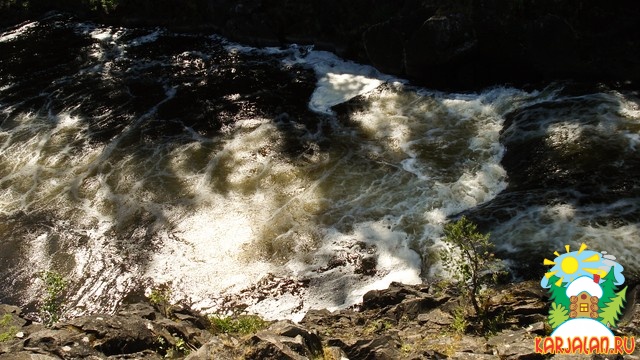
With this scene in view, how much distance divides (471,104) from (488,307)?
9856mm

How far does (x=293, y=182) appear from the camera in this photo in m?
15.2

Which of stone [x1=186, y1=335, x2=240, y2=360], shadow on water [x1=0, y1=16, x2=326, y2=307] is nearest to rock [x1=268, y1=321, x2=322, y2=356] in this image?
stone [x1=186, y1=335, x2=240, y2=360]

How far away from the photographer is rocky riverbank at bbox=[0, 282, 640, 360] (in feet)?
25.2

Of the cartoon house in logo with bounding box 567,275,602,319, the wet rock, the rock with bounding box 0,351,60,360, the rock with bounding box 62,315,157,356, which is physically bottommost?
the rock with bounding box 62,315,157,356

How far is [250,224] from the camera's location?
13.9 m

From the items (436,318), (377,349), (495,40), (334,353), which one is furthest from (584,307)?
(495,40)

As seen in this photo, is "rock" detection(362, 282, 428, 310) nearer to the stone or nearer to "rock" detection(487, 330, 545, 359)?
"rock" detection(487, 330, 545, 359)

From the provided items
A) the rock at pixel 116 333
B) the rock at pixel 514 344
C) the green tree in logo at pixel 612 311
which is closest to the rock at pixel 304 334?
the rock at pixel 116 333

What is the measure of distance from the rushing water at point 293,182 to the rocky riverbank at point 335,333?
1.44 metres

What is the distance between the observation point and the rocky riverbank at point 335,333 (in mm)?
7695

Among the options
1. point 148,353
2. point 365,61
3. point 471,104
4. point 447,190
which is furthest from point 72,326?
point 365,61

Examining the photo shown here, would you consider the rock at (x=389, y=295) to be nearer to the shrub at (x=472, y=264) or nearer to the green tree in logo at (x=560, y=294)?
the shrub at (x=472, y=264)

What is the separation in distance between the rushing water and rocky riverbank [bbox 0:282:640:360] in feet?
4.73

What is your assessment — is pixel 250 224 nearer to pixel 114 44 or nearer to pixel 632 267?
pixel 632 267
